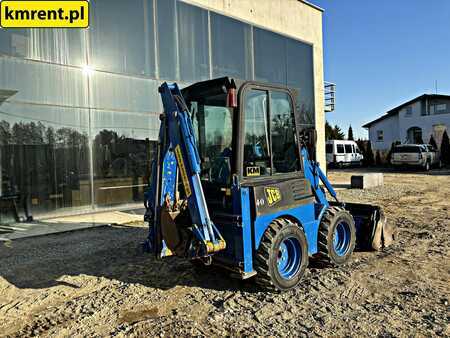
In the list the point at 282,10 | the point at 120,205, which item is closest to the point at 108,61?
the point at 120,205

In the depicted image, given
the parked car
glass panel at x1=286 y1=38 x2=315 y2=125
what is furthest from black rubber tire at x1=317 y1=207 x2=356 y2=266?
the parked car

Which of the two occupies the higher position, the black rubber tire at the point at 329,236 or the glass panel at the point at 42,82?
the glass panel at the point at 42,82

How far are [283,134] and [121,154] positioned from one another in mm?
7198

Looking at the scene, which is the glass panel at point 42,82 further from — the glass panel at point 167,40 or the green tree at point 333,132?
the green tree at point 333,132

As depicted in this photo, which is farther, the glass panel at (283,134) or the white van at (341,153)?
the white van at (341,153)

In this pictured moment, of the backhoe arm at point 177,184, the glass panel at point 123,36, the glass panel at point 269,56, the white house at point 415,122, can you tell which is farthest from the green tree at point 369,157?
the backhoe arm at point 177,184

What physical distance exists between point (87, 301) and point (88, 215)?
6094mm

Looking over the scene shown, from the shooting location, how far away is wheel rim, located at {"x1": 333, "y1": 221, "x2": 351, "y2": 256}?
548 cm

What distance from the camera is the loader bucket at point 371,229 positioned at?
19.9ft

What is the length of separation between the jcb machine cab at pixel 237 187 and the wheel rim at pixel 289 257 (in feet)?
0.04

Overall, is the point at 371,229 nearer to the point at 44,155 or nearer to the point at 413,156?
the point at 44,155

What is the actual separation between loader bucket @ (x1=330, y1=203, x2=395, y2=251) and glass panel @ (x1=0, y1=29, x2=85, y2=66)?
8.24 meters

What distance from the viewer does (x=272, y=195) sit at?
14.5ft

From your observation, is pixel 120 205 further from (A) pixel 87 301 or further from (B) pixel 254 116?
(B) pixel 254 116
